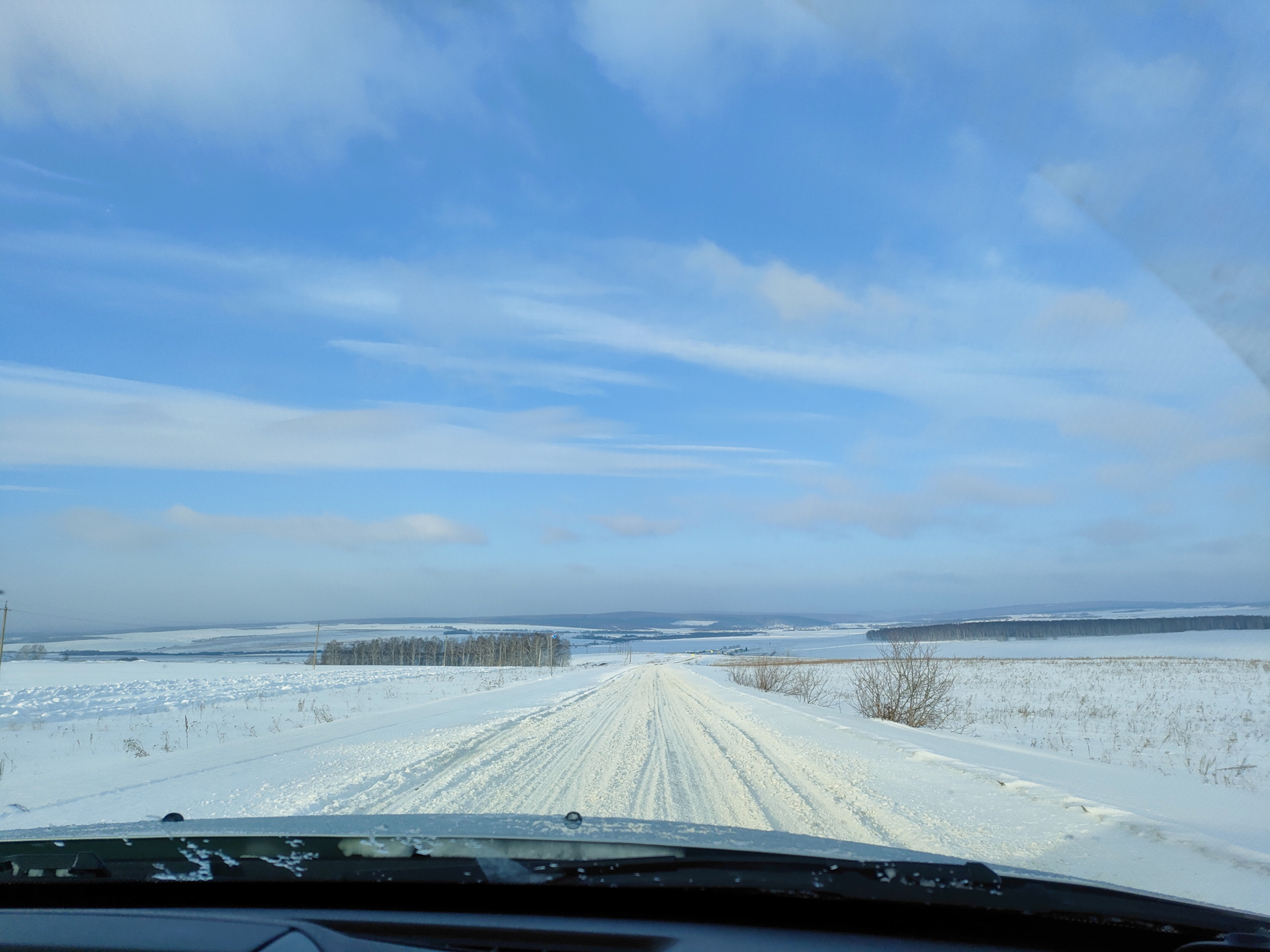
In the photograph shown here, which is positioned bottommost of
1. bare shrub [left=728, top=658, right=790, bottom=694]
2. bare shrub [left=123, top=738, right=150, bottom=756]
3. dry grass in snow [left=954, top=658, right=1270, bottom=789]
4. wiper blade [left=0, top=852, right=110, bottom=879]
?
bare shrub [left=728, top=658, right=790, bottom=694]

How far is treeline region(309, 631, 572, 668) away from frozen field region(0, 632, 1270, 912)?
88113mm

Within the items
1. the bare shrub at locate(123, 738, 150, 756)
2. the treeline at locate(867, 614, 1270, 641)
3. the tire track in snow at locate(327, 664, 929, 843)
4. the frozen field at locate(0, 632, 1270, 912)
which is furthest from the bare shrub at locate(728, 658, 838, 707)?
the treeline at locate(867, 614, 1270, 641)

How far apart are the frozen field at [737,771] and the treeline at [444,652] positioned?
88.1 m

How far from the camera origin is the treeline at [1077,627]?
417ft

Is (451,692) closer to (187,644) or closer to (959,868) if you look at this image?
(959,868)

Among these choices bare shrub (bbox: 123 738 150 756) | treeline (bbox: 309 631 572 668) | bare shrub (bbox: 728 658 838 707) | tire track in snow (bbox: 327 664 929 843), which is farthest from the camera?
treeline (bbox: 309 631 572 668)

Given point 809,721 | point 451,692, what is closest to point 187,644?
point 451,692

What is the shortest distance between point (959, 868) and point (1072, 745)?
40.5ft

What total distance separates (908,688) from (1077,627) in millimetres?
162699

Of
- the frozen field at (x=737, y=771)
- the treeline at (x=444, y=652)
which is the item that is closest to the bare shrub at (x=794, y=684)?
the frozen field at (x=737, y=771)

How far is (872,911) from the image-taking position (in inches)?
93.7

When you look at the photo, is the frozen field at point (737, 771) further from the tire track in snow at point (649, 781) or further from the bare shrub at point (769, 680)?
Answer: the bare shrub at point (769, 680)

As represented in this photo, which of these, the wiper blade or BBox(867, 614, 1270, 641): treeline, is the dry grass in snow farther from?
BBox(867, 614, 1270, 641): treeline

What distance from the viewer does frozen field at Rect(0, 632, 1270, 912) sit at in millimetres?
5656
